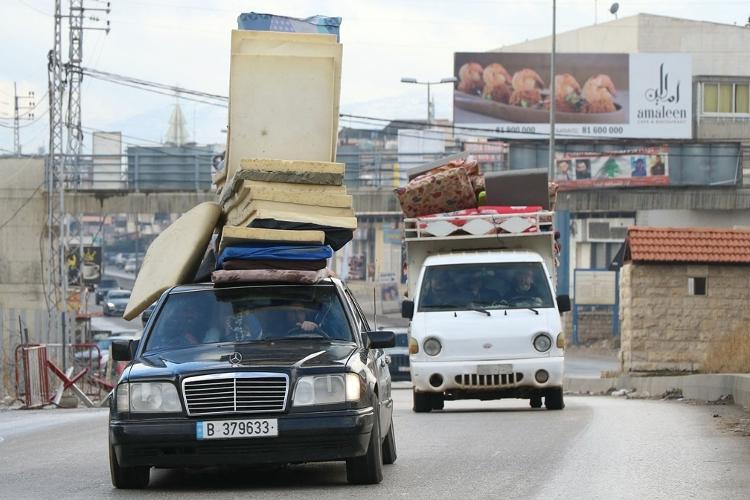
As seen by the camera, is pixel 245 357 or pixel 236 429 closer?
pixel 236 429

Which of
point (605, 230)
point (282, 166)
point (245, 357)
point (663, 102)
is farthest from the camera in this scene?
point (605, 230)

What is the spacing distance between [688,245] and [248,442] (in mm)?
26969

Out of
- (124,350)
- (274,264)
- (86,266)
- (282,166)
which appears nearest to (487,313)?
(282,166)

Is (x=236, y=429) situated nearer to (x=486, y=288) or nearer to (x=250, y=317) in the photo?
(x=250, y=317)

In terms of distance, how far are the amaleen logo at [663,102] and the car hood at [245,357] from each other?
6967 centimetres

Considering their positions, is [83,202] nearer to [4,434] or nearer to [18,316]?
[18,316]

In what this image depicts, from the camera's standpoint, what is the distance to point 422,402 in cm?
1953

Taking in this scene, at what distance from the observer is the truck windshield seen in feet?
64.1

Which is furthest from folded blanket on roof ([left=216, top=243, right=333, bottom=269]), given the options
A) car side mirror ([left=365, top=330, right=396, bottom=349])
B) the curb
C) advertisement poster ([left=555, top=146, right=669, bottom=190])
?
advertisement poster ([left=555, top=146, right=669, bottom=190])

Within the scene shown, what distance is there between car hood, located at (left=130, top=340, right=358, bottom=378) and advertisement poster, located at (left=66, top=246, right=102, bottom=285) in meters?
48.1

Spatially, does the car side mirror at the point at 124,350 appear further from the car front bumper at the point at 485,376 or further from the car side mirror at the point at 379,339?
the car front bumper at the point at 485,376

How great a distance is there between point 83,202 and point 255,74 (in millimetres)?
42888

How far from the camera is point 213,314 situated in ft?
35.4

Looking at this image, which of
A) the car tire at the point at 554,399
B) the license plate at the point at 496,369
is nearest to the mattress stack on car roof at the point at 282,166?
the license plate at the point at 496,369
